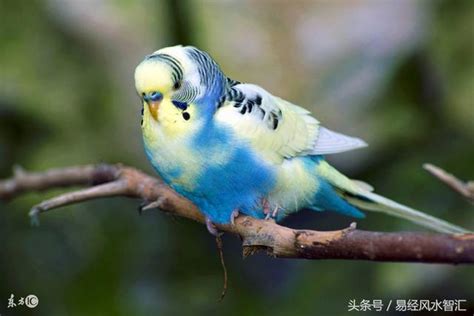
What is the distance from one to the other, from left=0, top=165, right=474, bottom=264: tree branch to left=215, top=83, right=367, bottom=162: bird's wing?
0.09m

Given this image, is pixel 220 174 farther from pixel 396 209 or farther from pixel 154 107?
pixel 396 209

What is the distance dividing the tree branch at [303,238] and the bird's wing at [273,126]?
9 cm

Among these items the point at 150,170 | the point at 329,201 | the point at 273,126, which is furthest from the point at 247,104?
the point at 150,170

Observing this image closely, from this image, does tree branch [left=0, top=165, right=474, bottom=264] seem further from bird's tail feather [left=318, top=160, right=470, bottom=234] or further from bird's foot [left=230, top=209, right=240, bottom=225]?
bird's tail feather [left=318, top=160, right=470, bottom=234]

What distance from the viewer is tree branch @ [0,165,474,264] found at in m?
0.61

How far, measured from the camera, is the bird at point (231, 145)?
0.72 m

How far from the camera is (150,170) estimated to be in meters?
1.86

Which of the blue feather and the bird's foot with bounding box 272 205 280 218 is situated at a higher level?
the blue feather

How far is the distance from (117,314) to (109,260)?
14 cm

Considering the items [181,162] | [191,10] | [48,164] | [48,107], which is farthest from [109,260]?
[181,162]

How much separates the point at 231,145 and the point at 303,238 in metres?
0.15

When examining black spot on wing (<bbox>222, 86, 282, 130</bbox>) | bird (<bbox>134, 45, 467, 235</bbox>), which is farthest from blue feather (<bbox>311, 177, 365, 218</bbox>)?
black spot on wing (<bbox>222, 86, 282, 130</bbox>)

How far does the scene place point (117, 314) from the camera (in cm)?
149

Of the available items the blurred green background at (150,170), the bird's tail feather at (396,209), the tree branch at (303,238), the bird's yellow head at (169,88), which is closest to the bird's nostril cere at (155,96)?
the bird's yellow head at (169,88)
